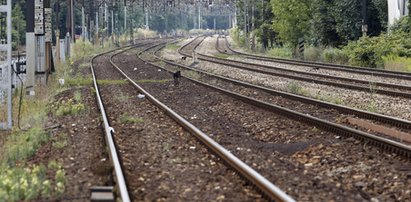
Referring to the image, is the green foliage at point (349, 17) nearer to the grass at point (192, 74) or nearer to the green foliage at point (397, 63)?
the green foliage at point (397, 63)

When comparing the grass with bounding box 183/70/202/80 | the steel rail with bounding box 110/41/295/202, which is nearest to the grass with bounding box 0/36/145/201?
the steel rail with bounding box 110/41/295/202

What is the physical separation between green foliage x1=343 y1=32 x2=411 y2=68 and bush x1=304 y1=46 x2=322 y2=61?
6.87m

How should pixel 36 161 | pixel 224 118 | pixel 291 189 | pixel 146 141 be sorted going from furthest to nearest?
pixel 224 118 → pixel 146 141 → pixel 36 161 → pixel 291 189

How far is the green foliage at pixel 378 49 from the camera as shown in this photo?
33.8 meters

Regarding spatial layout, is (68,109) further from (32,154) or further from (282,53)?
(282,53)

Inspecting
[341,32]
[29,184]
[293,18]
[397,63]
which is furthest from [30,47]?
[293,18]

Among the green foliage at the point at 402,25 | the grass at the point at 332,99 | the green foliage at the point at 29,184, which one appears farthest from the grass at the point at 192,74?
the green foliage at the point at 29,184

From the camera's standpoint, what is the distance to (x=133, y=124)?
558 inches

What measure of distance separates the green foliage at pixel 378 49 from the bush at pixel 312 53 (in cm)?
687

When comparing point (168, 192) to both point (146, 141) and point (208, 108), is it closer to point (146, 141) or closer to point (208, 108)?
point (146, 141)

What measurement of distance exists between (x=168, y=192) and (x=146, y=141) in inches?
156

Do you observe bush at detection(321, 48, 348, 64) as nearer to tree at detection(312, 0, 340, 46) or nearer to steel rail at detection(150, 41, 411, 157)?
tree at detection(312, 0, 340, 46)

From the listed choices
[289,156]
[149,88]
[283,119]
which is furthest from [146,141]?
[149,88]

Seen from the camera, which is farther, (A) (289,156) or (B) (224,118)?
(B) (224,118)
